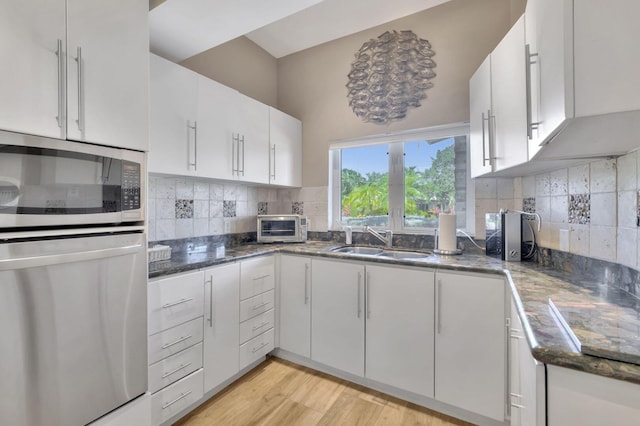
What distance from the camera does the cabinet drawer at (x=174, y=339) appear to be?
146cm

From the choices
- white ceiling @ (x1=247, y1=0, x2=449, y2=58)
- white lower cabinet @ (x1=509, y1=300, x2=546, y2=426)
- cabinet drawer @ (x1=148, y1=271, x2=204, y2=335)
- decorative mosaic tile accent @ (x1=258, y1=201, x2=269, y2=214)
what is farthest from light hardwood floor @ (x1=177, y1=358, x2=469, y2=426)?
white ceiling @ (x1=247, y1=0, x2=449, y2=58)

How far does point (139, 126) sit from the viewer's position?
1.30 metres

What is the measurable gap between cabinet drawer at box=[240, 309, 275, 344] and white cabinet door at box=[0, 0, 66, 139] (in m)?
1.54

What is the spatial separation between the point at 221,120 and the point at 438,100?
69.1 inches

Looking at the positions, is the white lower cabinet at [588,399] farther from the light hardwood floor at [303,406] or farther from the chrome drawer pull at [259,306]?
the chrome drawer pull at [259,306]

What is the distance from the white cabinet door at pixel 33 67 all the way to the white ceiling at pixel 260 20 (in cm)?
61

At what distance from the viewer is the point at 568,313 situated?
35.1 inches

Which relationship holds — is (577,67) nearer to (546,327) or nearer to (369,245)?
(546,327)

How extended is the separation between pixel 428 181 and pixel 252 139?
1.57 metres

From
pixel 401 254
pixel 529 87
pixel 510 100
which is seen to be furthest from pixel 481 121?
pixel 401 254

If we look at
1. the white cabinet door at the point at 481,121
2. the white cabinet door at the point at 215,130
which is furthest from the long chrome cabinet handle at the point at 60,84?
the white cabinet door at the point at 481,121

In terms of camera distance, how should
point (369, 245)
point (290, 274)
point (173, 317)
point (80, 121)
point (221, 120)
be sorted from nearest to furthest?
point (80, 121) → point (173, 317) → point (221, 120) → point (290, 274) → point (369, 245)

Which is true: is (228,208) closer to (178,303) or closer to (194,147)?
(194,147)

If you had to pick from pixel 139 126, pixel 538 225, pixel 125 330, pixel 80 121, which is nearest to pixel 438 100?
pixel 538 225
